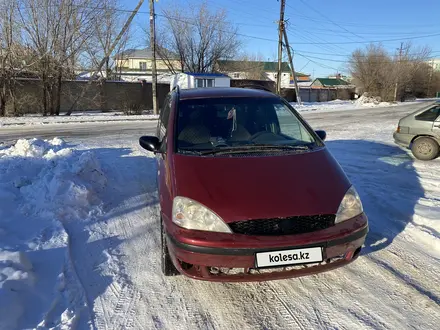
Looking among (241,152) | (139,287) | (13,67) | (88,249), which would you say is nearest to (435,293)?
(241,152)

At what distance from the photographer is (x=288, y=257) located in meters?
2.62

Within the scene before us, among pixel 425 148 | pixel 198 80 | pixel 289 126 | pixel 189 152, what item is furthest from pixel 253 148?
pixel 198 80

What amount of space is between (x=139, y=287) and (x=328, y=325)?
1593 millimetres

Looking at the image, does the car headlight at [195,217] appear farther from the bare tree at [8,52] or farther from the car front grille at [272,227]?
the bare tree at [8,52]

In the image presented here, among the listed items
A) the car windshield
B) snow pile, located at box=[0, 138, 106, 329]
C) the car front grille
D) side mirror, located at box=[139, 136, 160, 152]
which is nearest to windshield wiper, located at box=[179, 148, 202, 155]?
the car windshield

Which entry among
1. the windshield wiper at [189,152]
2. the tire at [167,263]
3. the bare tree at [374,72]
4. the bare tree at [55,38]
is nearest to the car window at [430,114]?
the windshield wiper at [189,152]

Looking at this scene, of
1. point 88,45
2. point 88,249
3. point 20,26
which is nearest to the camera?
point 88,249

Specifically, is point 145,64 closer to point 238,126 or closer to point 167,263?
point 238,126

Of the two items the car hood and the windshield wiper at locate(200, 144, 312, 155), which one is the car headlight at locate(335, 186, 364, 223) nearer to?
the car hood

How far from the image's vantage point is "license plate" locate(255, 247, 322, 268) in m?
2.59

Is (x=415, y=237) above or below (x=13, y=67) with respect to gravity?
below

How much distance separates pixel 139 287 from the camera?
3.08 m

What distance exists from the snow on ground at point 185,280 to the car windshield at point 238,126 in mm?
1290

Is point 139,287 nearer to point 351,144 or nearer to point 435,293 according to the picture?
point 435,293
